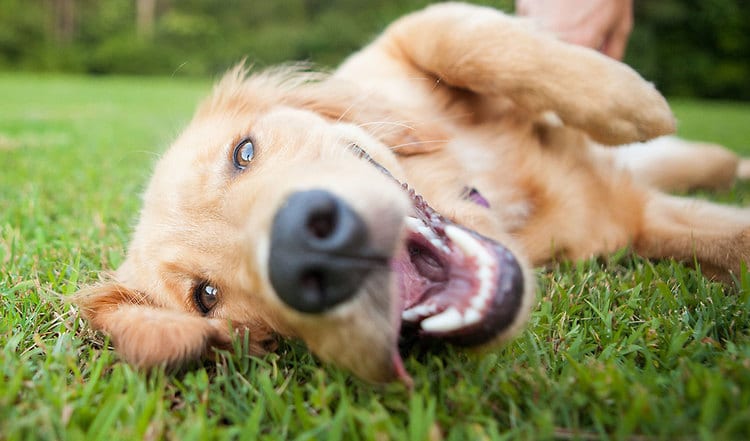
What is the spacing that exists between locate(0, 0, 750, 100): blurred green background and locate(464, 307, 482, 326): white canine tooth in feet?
74.7

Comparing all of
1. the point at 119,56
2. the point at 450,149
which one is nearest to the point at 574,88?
the point at 450,149

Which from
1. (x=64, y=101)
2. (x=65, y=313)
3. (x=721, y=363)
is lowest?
(x=64, y=101)

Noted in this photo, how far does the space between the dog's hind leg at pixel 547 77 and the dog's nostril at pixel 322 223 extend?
1573 millimetres

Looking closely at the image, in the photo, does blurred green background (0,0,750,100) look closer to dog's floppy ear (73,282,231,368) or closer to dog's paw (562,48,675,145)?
dog's paw (562,48,675,145)

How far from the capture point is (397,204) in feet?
4.58

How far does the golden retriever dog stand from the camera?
131 centimetres

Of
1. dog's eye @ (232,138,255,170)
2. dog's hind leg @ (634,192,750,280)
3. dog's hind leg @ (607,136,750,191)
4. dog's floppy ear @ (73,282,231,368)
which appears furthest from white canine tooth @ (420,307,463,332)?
dog's hind leg @ (607,136,750,191)

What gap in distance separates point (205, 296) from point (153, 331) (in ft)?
0.98

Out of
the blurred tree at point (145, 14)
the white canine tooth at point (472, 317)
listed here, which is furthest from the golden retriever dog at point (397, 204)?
the blurred tree at point (145, 14)

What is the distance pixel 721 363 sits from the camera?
1299 mm

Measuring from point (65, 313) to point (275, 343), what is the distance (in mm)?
761

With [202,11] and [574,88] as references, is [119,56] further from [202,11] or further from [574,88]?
[574,88]

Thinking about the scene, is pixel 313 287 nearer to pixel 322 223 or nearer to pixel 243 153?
pixel 322 223

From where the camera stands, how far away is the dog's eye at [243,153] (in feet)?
6.56
